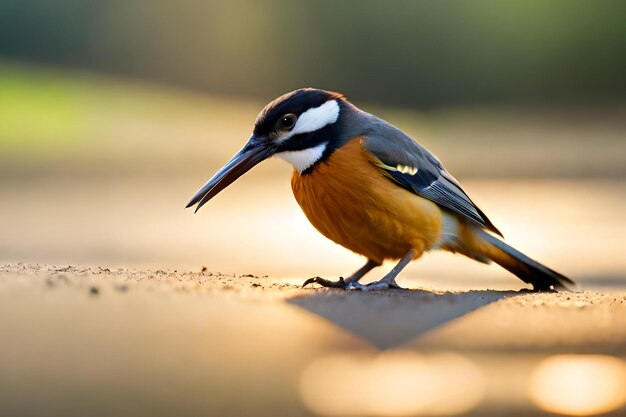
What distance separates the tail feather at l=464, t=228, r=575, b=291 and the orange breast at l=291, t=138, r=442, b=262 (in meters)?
0.81

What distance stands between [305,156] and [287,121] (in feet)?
0.96

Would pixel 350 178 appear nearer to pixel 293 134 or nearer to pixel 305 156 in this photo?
pixel 305 156

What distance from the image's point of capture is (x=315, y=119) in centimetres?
708

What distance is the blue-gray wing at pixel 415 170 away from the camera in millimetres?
7137

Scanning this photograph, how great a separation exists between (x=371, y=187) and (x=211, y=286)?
152 centimetres

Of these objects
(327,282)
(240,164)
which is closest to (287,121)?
(240,164)

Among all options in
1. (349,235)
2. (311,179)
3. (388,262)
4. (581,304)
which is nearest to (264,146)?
(311,179)

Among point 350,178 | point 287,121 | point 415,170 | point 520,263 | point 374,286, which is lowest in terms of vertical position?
point 374,286

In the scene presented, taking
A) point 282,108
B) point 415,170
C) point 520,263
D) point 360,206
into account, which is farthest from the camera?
point 520,263

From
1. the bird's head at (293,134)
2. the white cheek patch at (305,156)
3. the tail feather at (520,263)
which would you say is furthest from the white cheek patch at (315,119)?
the tail feather at (520,263)

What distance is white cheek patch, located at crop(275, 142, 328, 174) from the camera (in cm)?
701

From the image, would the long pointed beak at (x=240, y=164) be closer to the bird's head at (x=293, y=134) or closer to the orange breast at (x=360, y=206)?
the bird's head at (x=293, y=134)

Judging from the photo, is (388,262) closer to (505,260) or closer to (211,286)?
(505,260)

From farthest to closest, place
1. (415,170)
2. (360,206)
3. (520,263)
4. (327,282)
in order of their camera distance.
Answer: (520,263) < (415,170) < (327,282) < (360,206)
